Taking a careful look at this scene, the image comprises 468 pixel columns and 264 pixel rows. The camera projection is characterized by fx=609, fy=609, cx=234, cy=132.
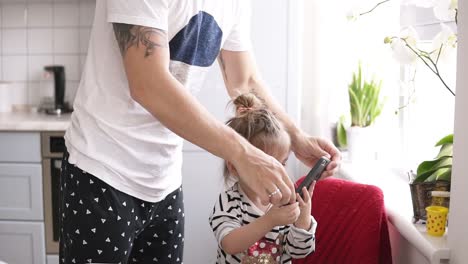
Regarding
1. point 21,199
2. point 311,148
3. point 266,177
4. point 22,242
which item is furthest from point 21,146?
point 266,177

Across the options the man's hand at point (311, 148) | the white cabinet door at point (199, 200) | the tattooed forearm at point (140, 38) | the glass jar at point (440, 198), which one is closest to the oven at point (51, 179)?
the white cabinet door at point (199, 200)

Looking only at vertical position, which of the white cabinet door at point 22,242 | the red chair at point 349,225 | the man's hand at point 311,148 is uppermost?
the man's hand at point 311,148

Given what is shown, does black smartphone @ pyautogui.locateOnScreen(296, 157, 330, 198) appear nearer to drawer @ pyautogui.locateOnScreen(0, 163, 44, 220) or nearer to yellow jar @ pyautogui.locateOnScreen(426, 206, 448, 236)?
yellow jar @ pyautogui.locateOnScreen(426, 206, 448, 236)

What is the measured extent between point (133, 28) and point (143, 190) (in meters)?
0.37

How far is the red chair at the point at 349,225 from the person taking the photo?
5.02ft

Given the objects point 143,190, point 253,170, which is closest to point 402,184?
point 143,190

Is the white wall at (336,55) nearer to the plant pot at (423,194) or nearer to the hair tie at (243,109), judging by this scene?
the plant pot at (423,194)

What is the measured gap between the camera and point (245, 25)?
1541mm

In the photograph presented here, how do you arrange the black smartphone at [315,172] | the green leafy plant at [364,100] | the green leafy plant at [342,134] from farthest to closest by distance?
1. the green leafy plant at [342,134]
2. the green leafy plant at [364,100]
3. the black smartphone at [315,172]

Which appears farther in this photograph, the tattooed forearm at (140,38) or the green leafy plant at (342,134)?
the green leafy plant at (342,134)

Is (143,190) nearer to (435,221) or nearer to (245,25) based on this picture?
(245,25)

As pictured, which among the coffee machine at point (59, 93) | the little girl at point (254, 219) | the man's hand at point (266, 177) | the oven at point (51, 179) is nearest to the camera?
the man's hand at point (266, 177)

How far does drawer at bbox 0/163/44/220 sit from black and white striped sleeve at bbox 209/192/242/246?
159cm

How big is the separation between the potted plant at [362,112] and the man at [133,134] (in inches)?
42.5
